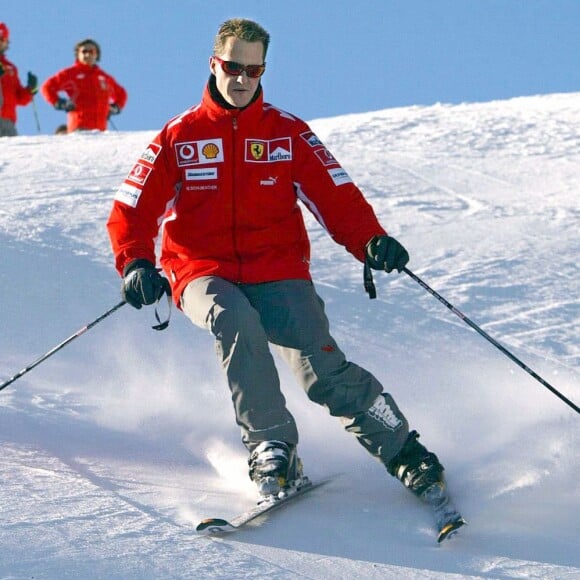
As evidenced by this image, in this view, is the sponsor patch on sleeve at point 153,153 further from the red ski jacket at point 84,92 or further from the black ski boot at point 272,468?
the red ski jacket at point 84,92

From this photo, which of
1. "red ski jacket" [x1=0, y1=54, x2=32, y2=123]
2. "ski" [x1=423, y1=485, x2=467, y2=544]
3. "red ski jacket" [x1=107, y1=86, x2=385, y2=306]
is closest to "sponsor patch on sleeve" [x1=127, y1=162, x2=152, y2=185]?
"red ski jacket" [x1=107, y1=86, x2=385, y2=306]

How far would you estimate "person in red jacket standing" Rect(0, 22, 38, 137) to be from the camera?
13992 mm

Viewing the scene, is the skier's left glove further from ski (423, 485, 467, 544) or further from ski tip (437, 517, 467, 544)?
ski tip (437, 517, 467, 544)

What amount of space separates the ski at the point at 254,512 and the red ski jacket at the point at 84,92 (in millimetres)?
10842

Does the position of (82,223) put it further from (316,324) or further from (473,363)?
(316,324)

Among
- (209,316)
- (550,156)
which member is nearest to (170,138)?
(209,316)

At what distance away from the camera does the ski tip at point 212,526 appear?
3.54 m

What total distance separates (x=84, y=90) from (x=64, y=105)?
314 mm

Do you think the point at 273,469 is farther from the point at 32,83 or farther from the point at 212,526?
the point at 32,83

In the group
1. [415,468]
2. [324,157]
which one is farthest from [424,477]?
[324,157]

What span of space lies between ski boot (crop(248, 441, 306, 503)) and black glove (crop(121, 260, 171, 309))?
638 mm

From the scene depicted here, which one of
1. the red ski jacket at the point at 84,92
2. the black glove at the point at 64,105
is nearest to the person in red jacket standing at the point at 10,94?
the red ski jacket at the point at 84,92

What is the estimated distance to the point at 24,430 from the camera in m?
4.71

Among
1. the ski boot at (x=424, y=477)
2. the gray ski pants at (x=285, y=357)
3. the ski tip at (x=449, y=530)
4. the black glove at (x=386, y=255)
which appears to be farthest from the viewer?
the black glove at (x=386, y=255)
